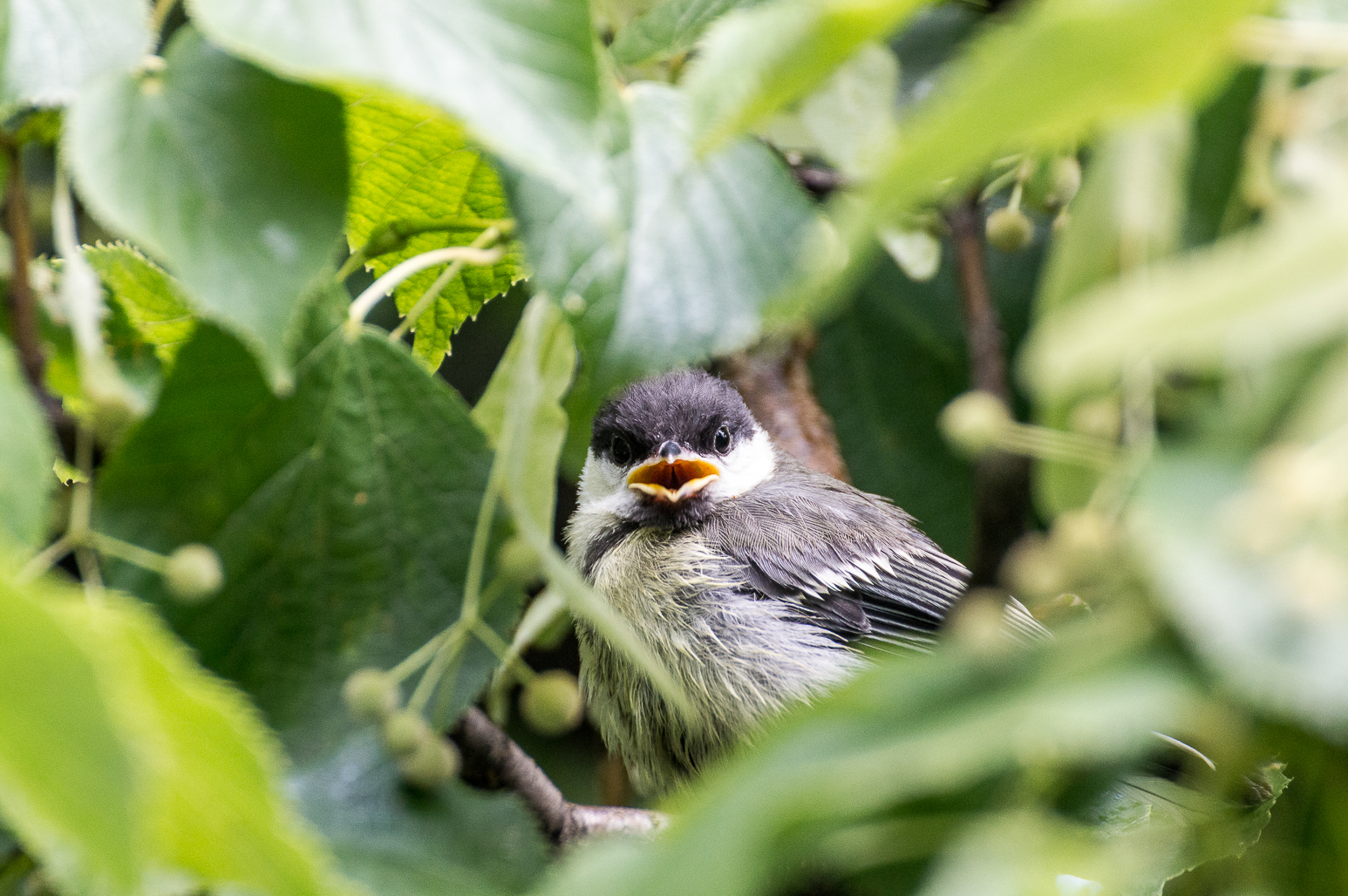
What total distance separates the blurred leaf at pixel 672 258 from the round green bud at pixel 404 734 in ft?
0.82

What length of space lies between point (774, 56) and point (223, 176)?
0.37 m

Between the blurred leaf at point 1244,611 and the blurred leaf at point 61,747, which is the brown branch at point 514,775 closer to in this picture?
the blurred leaf at point 61,747

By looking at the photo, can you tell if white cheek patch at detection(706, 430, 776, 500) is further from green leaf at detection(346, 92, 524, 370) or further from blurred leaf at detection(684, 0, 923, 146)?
blurred leaf at detection(684, 0, 923, 146)

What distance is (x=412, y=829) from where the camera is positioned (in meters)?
0.74

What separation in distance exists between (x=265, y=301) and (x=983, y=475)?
0.47 meters

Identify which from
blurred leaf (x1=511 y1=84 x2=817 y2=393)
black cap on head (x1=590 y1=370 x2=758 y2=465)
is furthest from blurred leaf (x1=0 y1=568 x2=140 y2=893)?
black cap on head (x1=590 y1=370 x2=758 y2=465)

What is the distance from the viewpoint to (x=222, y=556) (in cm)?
77

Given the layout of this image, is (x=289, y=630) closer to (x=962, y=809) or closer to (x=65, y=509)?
(x=65, y=509)

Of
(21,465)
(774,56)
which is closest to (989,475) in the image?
(774,56)

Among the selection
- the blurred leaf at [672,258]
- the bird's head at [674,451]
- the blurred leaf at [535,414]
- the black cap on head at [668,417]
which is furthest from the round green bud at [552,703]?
the black cap on head at [668,417]

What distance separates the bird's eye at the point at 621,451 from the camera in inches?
78.8

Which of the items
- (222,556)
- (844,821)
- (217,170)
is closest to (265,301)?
(217,170)

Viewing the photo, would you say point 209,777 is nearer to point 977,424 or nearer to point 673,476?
point 977,424

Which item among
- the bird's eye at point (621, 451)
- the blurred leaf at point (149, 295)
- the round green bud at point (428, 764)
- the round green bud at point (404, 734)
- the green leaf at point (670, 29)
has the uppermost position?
the green leaf at point (670, 29)
